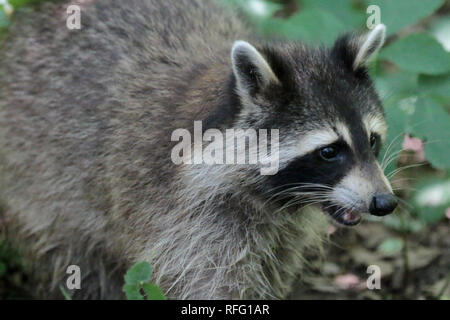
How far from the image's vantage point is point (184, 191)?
15.2ft

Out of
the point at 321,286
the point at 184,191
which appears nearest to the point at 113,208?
the point at 184,191

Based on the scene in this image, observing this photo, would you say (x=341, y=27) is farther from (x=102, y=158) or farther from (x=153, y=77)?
(x=102, y=158)

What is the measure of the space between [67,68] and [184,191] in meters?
1.41

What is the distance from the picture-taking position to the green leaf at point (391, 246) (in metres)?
6.25

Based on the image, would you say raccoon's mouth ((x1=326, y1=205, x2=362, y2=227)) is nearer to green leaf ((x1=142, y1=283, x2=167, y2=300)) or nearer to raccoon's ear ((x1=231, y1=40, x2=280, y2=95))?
raccoon's ear ((x1=231, y1=40, x2=280, y2=95))

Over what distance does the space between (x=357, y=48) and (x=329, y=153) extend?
78 centimetres

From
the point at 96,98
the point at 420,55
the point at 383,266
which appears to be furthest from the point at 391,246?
the point at 96,98

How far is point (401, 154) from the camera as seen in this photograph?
5801mm

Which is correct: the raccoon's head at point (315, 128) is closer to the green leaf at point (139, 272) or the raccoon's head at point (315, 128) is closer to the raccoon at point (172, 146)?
the raccoon at point (172, 146)

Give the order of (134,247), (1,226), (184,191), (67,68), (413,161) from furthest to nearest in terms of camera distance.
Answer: (413,161)
(1,226)
(67,68)
(134,247)
(184,191)

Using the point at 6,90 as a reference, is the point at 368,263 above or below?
below

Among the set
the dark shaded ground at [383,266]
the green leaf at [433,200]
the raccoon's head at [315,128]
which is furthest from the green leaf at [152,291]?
the green leaf at [433,200]

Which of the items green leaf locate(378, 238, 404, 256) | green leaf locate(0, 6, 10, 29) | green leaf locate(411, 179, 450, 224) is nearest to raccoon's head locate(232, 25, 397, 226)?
green leaf locate(411, 179, 450, 224)

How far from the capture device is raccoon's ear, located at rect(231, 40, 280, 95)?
4.15 metres
